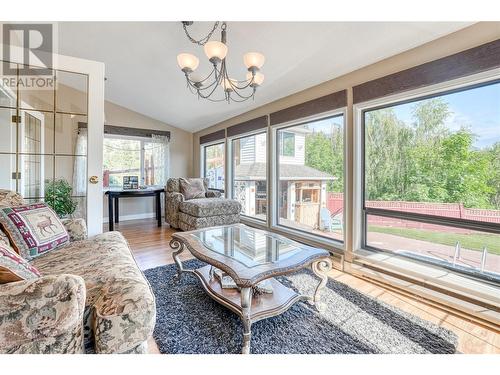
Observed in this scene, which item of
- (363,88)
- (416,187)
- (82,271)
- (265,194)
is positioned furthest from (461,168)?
(82,271)

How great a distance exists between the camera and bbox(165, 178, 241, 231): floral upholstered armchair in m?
3.86

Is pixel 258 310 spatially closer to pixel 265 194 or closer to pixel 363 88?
pixel 363 88

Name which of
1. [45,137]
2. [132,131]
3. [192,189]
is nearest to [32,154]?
[45,137]

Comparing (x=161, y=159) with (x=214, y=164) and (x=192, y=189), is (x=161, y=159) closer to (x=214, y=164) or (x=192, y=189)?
(x=214, y=164)

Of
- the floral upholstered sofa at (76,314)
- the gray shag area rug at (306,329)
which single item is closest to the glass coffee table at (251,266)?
the gray shag area rug at (306,329)

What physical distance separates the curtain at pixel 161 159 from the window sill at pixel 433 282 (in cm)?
459

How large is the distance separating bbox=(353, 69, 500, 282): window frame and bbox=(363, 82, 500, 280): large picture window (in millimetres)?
11

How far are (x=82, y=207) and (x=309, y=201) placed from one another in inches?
108

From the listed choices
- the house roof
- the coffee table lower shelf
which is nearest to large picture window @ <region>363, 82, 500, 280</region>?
the house roof

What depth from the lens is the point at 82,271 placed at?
1385mm

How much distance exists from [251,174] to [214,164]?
147 centimetres

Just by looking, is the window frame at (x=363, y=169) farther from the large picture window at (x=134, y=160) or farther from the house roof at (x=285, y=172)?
the large picture window at (x=134, y=160)

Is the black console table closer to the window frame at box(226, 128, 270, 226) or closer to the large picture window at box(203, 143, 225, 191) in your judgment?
the large picture window at box(203, 143, 225, 191)
